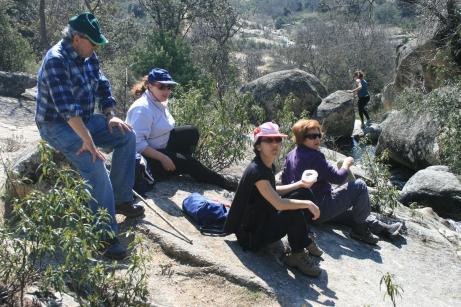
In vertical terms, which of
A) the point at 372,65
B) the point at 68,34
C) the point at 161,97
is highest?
the point at 68,34

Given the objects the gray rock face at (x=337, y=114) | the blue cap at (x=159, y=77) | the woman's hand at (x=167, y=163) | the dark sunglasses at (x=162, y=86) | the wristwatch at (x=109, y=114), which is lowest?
the gray rock face at (x=337, y=114)

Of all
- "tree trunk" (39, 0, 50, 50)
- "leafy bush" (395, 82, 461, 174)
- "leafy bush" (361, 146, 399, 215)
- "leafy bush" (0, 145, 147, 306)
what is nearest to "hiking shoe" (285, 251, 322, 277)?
"leafy bush" (0, 145, 147, 306)

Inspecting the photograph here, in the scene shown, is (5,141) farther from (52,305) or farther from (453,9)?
(453,9)

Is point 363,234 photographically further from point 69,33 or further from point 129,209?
point 69,33

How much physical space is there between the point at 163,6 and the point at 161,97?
15.4m

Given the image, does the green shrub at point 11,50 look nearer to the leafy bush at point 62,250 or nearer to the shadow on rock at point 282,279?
the shadow on rock at point 282,279

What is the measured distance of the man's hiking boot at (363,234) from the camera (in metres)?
5.79

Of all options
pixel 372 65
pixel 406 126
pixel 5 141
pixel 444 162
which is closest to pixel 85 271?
pixel 5 141

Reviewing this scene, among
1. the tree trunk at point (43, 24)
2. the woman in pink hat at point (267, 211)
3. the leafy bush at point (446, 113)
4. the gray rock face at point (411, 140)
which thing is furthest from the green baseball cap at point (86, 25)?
the tree trunk at point (43, 24)

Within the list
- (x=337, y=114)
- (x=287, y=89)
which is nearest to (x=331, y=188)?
(x=287, y=89)

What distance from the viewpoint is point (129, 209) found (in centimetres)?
484

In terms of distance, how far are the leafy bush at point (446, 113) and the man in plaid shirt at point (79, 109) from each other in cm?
783

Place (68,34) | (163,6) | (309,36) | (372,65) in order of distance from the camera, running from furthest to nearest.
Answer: (309,36), (372,65), (163,6), (68,34)

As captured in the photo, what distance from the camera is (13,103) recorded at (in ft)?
35.8
